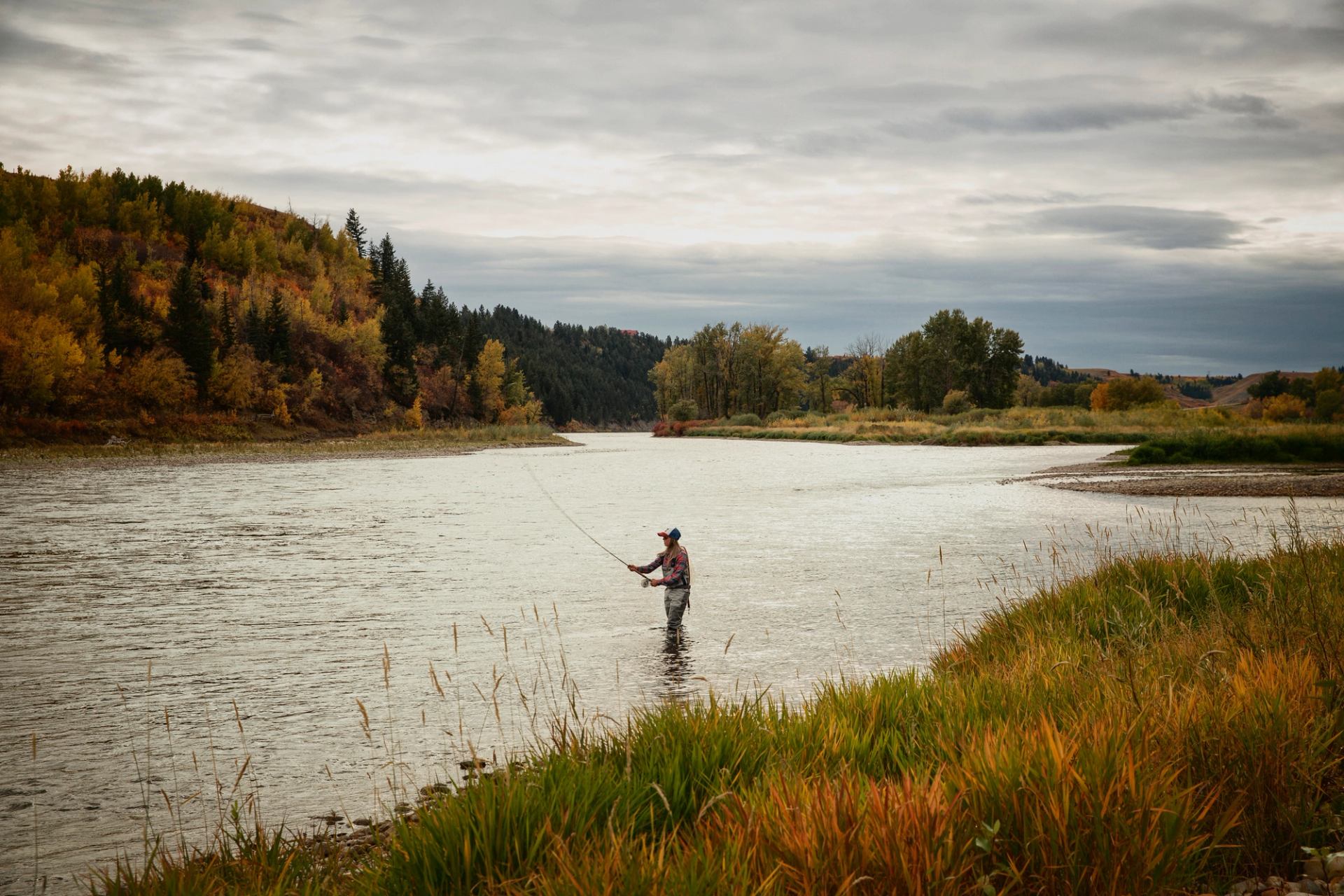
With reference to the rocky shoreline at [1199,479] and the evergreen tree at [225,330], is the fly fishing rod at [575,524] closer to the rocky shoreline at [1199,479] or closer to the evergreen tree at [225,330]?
the rocky shoreline at [1199,479]

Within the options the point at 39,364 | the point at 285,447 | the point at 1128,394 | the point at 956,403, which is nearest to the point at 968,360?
the point at 956,403

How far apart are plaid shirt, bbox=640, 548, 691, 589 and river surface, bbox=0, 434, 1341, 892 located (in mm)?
826

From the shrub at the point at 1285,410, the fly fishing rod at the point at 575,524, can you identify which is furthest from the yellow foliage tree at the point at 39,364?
the shrub at the point at 1285,410

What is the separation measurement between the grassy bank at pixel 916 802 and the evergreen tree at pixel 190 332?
112927 mm

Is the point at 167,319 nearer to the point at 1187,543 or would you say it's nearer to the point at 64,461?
the point at 64,461

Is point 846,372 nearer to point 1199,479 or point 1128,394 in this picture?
point 1128,394

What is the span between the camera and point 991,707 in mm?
5613

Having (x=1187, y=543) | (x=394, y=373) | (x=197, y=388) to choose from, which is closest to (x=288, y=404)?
(x=197, y=388)

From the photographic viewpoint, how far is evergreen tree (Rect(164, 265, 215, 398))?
342 ft

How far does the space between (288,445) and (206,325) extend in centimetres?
2811

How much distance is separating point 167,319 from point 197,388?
1129 centimetres

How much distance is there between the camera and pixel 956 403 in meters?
118

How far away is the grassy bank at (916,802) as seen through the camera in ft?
11.3

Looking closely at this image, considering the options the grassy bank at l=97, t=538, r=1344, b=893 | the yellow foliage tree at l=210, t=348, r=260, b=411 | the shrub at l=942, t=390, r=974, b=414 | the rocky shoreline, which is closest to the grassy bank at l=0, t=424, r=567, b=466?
the yellow foliage tree at l=210, t=348, r=260, b=411
